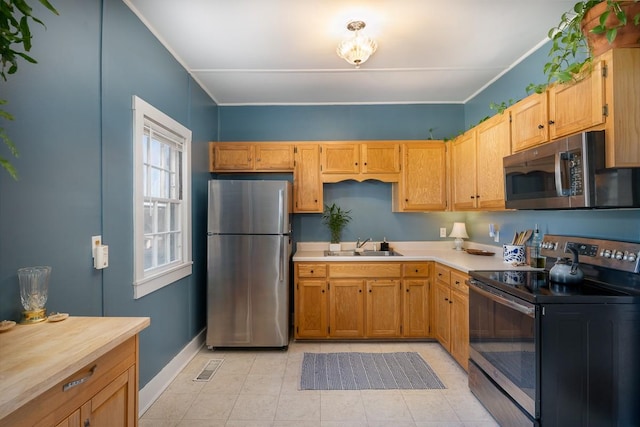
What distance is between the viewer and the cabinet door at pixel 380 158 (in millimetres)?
3430

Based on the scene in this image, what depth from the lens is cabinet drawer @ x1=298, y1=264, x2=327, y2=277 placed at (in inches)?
124

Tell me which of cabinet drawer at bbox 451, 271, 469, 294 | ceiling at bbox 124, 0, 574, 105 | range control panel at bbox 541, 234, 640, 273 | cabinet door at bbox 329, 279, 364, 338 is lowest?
cabinet door at bbox 329, 279, 364, 338

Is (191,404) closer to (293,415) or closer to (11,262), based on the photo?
(293,415)

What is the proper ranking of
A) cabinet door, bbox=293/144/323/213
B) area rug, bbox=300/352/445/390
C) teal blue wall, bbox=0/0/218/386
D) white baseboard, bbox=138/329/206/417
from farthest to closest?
cabinet door, bbox=293/144/323/213 → area rug, bbox=300/352/445/390 → white baseboard, bbox=138/329/206/417 → teal blue wall, bbox=0/0/218/386

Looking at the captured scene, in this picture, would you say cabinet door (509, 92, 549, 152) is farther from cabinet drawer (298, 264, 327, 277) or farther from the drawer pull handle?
the drawer pull handle

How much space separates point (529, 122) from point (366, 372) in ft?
7.56

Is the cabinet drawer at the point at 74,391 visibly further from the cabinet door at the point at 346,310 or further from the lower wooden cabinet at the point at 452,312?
the lower wooden cabinet at the point at 452,312

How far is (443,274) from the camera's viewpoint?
2.91 metres

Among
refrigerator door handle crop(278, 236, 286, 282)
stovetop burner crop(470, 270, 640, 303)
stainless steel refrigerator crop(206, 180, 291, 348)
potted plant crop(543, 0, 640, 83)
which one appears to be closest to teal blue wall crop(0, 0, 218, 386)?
stainless steel refrigerator crop(206, 180, 291, 348)

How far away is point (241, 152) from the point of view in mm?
3477

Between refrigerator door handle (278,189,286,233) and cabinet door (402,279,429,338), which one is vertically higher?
refrigerator door handle (278,189,286,233)

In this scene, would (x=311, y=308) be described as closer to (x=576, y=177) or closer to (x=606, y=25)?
(x=576, y=177)

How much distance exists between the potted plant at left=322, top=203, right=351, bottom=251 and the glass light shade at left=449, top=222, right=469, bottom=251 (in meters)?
1.24

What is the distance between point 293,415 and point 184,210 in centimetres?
190
